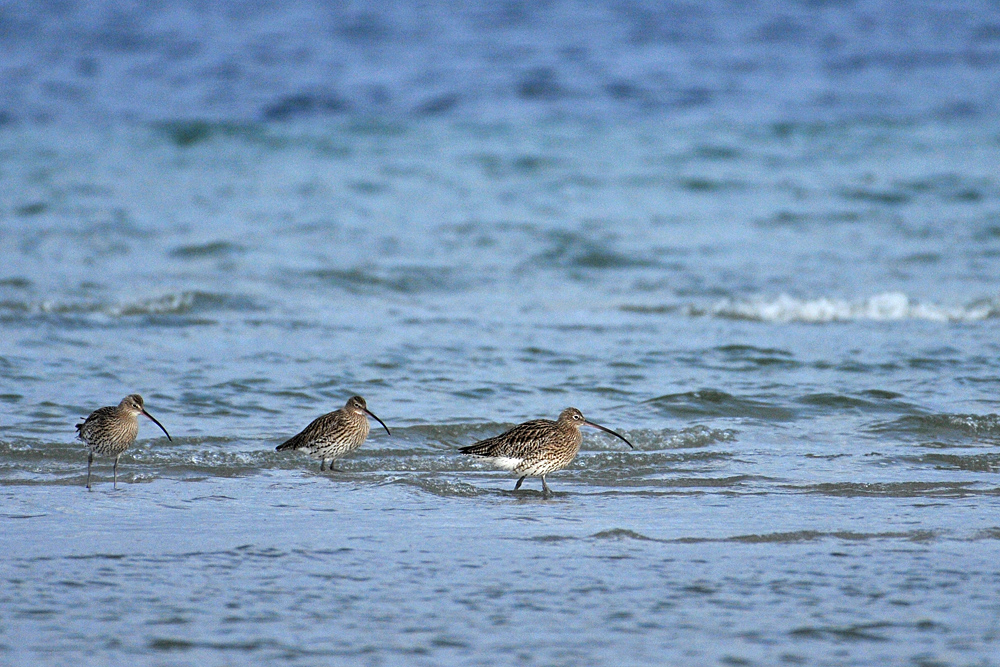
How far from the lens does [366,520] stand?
7.07 m

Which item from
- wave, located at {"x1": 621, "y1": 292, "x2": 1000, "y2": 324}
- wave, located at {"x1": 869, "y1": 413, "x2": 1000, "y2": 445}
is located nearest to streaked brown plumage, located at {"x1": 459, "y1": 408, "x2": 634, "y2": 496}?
wave, located at {"x1": 869, "y1": 413, "x2": 1000, "y2": 445}

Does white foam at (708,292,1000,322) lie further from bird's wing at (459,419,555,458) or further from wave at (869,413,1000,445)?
bird's wing at (459,419,555,458)

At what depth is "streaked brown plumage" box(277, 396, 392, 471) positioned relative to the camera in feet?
27.7

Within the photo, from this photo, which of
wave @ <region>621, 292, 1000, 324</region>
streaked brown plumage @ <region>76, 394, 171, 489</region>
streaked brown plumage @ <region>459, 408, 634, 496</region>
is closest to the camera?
streaked brown plumage @ <region>459, 408, 634, 496</region>

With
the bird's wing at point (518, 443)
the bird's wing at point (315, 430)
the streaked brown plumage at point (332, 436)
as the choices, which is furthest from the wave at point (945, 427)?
the bird's wing at point (315, 430)

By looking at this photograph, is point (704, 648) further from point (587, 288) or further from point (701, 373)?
point (587, 288)

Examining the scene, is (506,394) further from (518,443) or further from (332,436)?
(518,443)

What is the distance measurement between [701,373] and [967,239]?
7.81 metres

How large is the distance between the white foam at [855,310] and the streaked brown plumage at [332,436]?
6.05 metres

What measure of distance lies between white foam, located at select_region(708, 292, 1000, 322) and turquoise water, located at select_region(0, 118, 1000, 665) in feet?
0.21

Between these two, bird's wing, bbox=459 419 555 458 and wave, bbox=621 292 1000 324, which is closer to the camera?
bird's wing, bbox=459 419 555 458

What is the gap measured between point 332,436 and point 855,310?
7.32 meters

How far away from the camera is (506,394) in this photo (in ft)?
34.8

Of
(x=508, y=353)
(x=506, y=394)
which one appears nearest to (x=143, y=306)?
(x=508, y=353)
